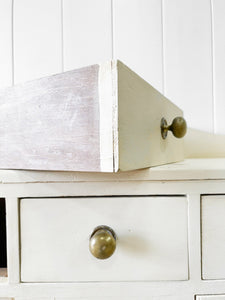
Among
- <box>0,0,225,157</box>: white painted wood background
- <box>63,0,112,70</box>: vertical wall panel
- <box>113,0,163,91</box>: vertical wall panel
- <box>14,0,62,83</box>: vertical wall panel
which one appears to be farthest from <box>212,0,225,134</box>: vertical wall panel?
<box>14,0,62,83</box>: vertical wall panel

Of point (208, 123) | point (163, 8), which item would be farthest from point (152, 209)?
point (163, 8)

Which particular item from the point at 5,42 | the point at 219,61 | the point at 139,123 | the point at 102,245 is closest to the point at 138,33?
the point at 219,61

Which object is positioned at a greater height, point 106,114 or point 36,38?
point 36,38

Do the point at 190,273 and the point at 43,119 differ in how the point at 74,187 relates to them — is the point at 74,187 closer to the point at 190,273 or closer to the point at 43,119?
the point at 43,119

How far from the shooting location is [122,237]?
37 cm

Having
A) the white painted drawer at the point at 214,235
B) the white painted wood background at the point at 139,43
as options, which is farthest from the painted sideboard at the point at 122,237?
the white painted wood background at the point at 139,43

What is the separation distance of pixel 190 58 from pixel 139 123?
1.89 ft

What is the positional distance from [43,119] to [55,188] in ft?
0.34

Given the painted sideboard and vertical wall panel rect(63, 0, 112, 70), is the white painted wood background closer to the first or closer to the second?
vertical wall panel rect(63, 0, 112, 70)

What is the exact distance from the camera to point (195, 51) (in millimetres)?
818

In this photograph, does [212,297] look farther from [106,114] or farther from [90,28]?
[90,28]

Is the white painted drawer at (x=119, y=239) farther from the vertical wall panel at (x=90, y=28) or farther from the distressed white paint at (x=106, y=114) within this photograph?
the vertical wall panel at (x=90, y=28)

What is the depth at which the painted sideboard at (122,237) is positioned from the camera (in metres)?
0.37

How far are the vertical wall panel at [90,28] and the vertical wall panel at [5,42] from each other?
186mm
